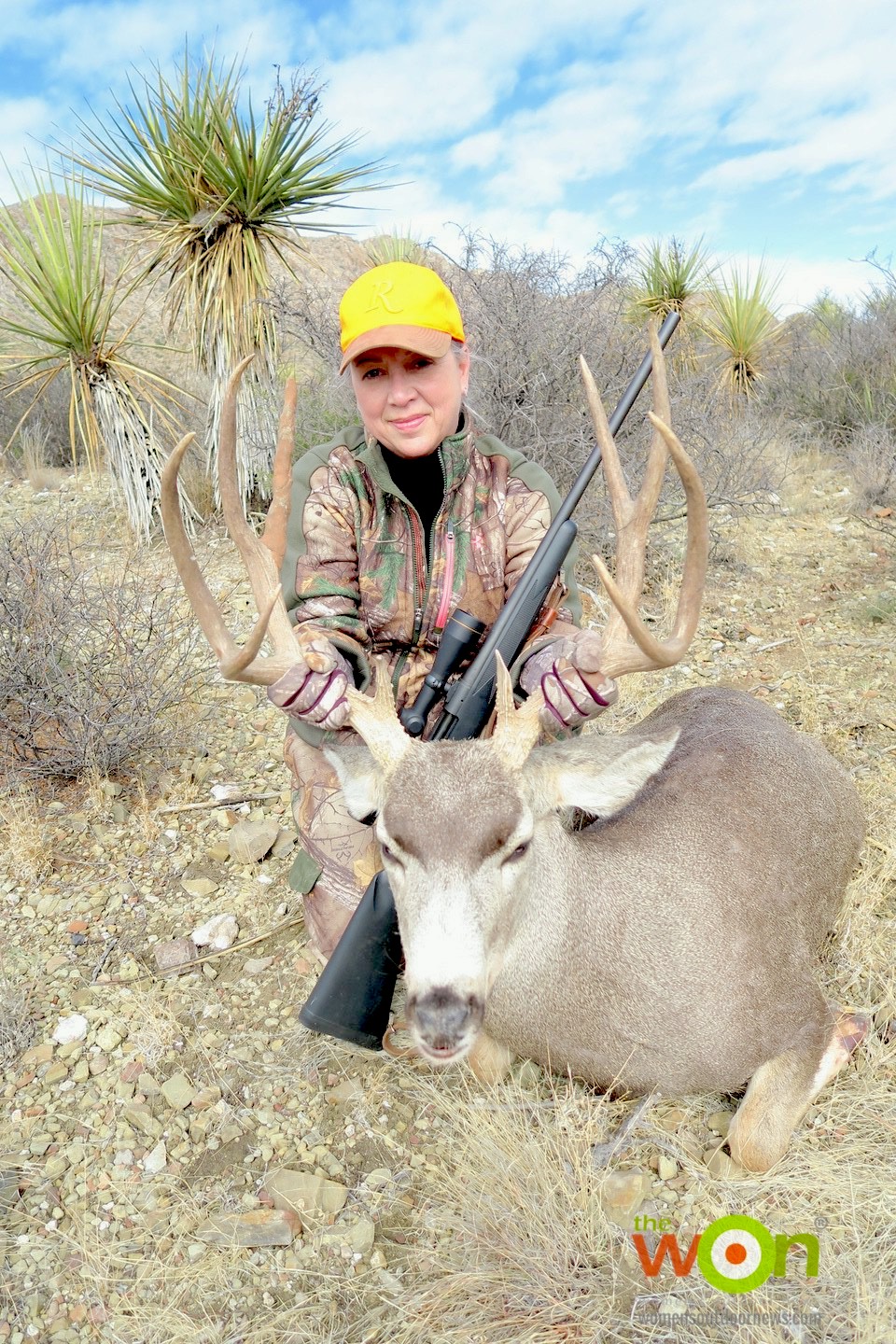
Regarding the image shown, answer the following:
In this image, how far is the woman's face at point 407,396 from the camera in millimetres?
3176

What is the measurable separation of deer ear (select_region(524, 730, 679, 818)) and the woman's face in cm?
142

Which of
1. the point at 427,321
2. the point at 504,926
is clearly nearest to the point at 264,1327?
the point at 504,926

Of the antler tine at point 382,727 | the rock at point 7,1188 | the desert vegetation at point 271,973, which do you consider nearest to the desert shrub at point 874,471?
the desert vegetation at point 271,973

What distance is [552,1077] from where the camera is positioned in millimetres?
2723

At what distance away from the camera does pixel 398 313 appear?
3.01m

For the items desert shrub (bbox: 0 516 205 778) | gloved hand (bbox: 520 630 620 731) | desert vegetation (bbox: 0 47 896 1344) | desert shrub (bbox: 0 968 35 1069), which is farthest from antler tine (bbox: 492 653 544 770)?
desert shrub (bbox: 0 516 205 778)

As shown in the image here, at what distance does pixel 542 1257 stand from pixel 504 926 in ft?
2.59

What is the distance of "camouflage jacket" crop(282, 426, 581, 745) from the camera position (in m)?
3.44

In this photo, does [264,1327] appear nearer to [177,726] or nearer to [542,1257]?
[542,1257]

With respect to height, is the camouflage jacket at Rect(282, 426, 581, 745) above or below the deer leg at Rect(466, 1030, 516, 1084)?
above

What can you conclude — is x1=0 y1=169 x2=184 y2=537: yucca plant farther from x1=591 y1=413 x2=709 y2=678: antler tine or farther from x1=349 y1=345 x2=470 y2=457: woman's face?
x1=591 y1=413 x2=709 y2=678: antler tine

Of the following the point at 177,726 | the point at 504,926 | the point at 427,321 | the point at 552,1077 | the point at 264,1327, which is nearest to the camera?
the point at 264,1327

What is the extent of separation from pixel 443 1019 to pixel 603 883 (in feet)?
2.83

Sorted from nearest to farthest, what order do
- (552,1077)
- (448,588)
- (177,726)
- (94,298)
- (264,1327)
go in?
(264,1327), (552,1077), (448,588), (177,726), (94,298)
